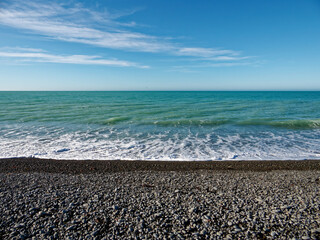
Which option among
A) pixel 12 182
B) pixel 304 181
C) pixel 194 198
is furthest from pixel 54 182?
pixel 304 181

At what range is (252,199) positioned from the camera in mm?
6109

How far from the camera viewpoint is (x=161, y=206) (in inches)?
224

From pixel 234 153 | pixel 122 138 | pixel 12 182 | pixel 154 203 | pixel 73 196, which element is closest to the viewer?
pixel 154 203

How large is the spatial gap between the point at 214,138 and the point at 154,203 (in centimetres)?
1117

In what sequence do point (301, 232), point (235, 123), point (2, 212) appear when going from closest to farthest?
point (301, 232), point (2, 212), point (235, 123)

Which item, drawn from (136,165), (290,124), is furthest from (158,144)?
(290,124)

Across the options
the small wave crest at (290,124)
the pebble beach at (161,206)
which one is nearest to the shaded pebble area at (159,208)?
the pebble beach at (161,206)

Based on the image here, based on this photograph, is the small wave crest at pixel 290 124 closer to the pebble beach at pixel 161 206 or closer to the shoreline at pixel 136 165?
the shoreline at pixel 136 165

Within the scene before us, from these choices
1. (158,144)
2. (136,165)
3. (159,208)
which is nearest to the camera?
(159,208)

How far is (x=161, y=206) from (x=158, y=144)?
8.66 m

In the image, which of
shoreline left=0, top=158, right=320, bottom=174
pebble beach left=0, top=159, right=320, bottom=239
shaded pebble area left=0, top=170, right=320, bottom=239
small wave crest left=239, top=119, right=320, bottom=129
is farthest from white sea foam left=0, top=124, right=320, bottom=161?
shaded pebble area left=0, top=170, right=320, bottom=239

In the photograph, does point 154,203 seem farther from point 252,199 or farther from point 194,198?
point 252,199

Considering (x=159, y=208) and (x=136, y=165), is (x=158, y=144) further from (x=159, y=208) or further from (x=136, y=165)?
(x=159, y=208)

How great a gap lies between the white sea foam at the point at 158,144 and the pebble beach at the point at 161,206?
3.34 m
